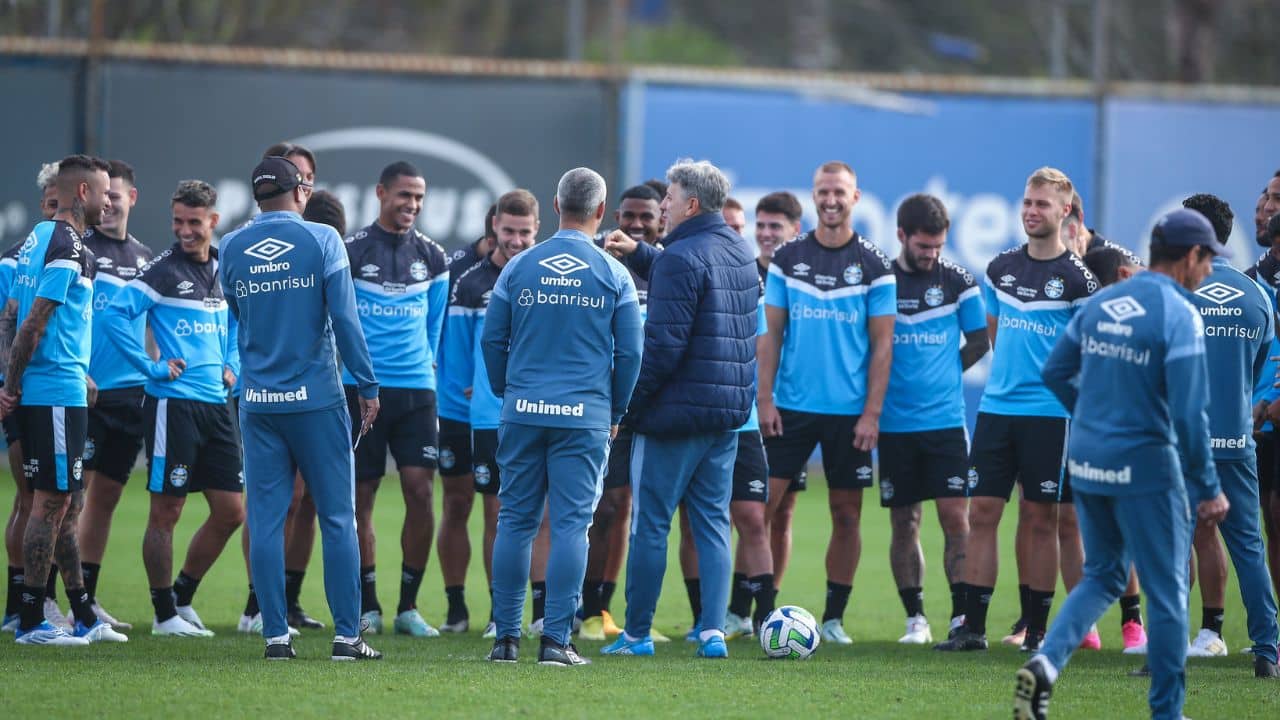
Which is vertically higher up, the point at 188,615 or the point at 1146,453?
the point at 1146,453

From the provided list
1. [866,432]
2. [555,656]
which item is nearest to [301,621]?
[555,656]

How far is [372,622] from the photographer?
922 centimetres

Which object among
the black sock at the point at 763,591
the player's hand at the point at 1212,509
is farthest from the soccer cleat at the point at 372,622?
the player's hand at the point at 1212,509

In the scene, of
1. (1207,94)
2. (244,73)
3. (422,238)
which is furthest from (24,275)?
(1207,94)

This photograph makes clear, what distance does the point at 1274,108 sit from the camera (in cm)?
1930

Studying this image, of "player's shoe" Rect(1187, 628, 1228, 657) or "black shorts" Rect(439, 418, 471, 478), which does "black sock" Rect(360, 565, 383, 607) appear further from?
"player's shoe" Rect(1187, 628, 1228, 657)

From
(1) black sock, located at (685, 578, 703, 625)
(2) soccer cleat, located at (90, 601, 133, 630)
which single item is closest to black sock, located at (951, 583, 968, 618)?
(1) black sock, located at (685, 578, 703, 625)

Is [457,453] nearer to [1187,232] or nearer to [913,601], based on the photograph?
[913,601]

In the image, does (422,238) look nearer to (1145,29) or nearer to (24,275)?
(24,275)

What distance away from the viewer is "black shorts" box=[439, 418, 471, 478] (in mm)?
9656

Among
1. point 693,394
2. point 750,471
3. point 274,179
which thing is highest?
point 274,179

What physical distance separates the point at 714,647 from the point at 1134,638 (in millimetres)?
2537

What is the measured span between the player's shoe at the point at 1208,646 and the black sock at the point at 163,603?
5508mm

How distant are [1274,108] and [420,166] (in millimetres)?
10121
